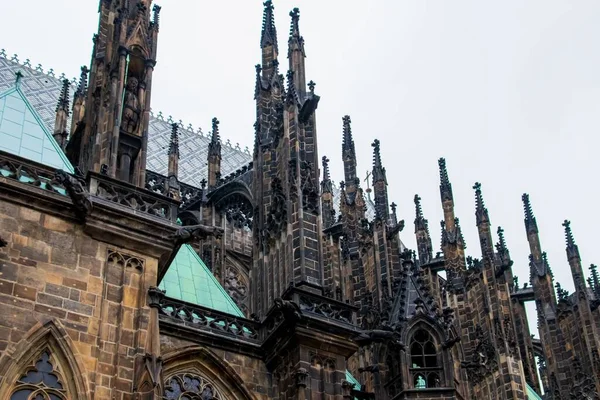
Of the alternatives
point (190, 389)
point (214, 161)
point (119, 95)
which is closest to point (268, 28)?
point (119, 95)

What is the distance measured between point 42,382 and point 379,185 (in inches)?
586

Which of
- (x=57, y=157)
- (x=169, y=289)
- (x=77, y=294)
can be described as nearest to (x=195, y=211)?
(x=169, y=289)

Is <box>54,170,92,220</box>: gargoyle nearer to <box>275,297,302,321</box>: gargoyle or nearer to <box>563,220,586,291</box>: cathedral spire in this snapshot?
<box>275,297,302,321</box>: gargoyle

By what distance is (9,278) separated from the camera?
40.2 ft

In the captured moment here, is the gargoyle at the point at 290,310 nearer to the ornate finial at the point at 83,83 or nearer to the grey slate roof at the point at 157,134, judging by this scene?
the ornate finial at the point at 83,83

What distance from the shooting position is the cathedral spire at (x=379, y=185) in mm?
24594

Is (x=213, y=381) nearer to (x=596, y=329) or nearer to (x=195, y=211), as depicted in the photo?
(x=195, y=211)

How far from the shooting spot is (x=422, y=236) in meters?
29.7

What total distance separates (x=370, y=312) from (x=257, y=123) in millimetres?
4889

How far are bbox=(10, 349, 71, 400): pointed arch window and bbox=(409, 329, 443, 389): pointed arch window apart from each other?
25.7 feet

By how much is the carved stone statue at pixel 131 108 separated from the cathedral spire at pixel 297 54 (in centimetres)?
366

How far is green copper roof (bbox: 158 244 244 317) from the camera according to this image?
16516 mm

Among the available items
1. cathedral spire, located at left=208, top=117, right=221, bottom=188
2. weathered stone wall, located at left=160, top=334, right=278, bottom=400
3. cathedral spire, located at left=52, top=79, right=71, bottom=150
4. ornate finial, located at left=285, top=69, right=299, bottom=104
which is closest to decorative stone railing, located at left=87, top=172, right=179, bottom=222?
weathered stone wall, located at left=160, top=334, right=278, bottom=400

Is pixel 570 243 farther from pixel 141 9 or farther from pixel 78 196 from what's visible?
pixel 78 196
